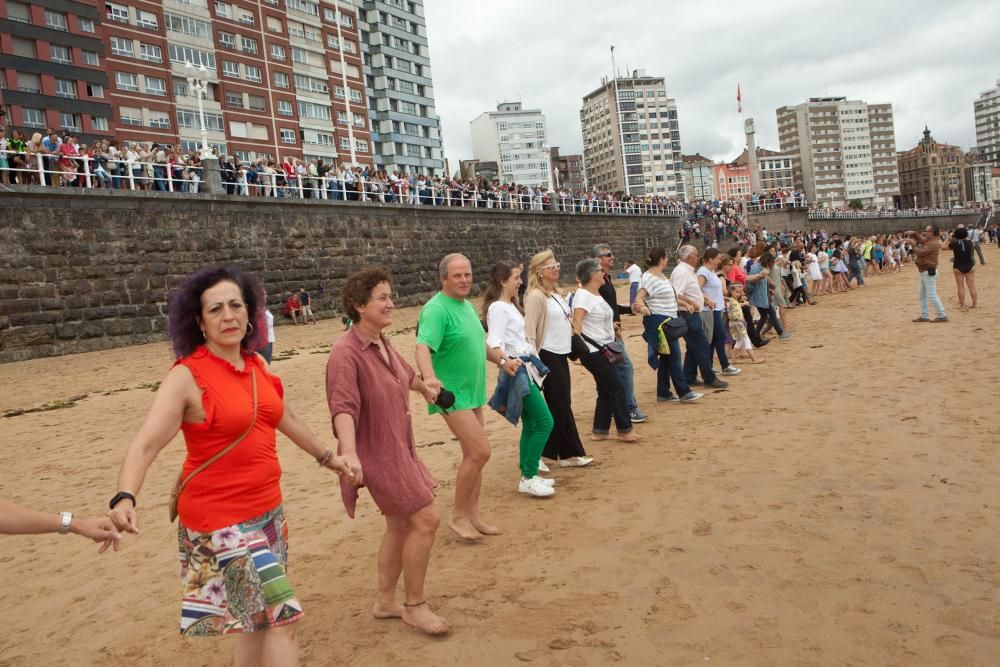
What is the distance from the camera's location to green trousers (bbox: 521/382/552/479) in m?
5.36

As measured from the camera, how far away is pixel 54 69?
129 feet

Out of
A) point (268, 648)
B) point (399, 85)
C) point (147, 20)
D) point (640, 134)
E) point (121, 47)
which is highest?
point (640, 134)

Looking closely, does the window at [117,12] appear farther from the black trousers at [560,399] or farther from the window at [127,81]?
the black trousers at [560,399]

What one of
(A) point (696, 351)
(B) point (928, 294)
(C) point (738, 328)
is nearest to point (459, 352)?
(A) point (696, 351)

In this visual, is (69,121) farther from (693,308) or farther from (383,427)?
(383,427)

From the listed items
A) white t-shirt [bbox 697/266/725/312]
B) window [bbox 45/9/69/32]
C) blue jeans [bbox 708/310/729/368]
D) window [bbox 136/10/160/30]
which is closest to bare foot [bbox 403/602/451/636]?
blue jeans [bbox 708/310/729/368]

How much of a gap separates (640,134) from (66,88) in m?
101

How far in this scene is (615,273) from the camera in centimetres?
3903

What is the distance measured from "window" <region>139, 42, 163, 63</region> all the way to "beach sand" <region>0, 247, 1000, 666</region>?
41002mm

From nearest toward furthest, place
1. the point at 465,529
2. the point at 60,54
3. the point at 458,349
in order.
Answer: the point at 458,349 < the point at 465,529 < the point at 60,54

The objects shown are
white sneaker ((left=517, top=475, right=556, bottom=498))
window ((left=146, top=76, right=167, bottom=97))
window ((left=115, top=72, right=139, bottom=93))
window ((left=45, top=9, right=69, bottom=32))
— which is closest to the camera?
white sneaker ((left=517, top=475, right=556, bottom=498))

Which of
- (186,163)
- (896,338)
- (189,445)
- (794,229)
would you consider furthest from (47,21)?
(794,229)

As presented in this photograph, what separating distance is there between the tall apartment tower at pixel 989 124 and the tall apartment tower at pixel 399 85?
165 m

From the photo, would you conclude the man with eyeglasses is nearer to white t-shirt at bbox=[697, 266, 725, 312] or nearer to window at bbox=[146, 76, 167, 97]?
white t-shirt at bbox=[697, 266, 725, 312]
